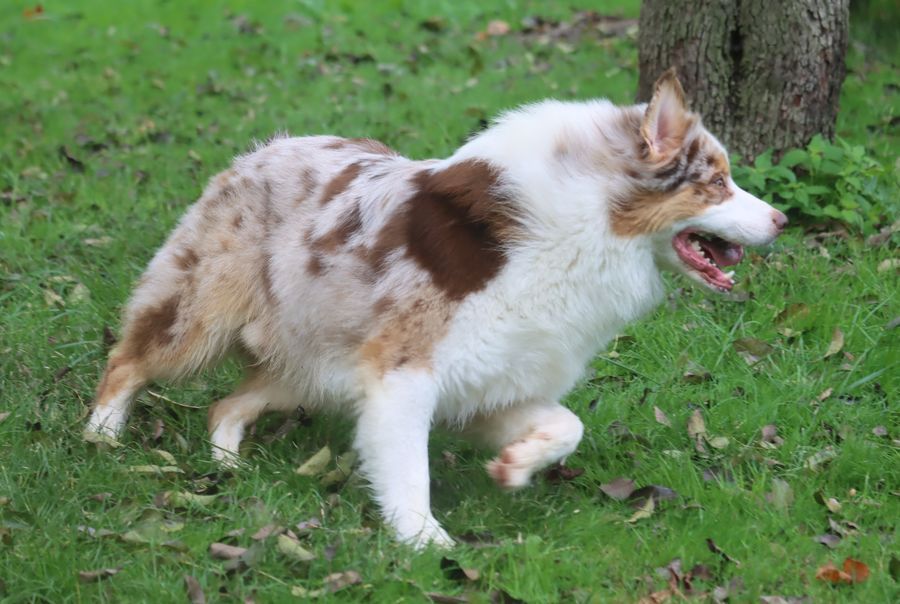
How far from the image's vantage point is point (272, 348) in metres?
4.84

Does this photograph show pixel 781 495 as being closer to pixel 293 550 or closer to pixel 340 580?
pixel 340 580

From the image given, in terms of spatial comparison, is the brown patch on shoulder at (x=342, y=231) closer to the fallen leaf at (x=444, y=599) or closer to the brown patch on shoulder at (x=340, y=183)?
the brown patch on shoulder at (x=340, y=183)

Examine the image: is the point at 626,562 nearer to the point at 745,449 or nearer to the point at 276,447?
the point at 745,449

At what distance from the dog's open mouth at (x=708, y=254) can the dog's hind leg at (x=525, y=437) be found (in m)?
0.72

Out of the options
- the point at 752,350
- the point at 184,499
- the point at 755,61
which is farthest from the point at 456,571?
the point at 755,61

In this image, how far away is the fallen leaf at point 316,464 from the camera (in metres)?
4.67

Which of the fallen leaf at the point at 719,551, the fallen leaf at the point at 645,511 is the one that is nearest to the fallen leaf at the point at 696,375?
the fallen leaf at the point at 645,511

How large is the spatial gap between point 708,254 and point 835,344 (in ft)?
5.15

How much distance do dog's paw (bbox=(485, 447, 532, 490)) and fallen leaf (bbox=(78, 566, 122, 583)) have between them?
4.30ft

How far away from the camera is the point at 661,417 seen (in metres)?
5.11

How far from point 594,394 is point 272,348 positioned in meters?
1.51

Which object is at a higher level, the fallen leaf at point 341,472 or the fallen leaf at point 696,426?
the fallen leaf at point 341,472

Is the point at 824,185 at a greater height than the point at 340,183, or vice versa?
the point at 340,183

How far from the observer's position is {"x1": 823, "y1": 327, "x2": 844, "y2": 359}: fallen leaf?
5.52 m
